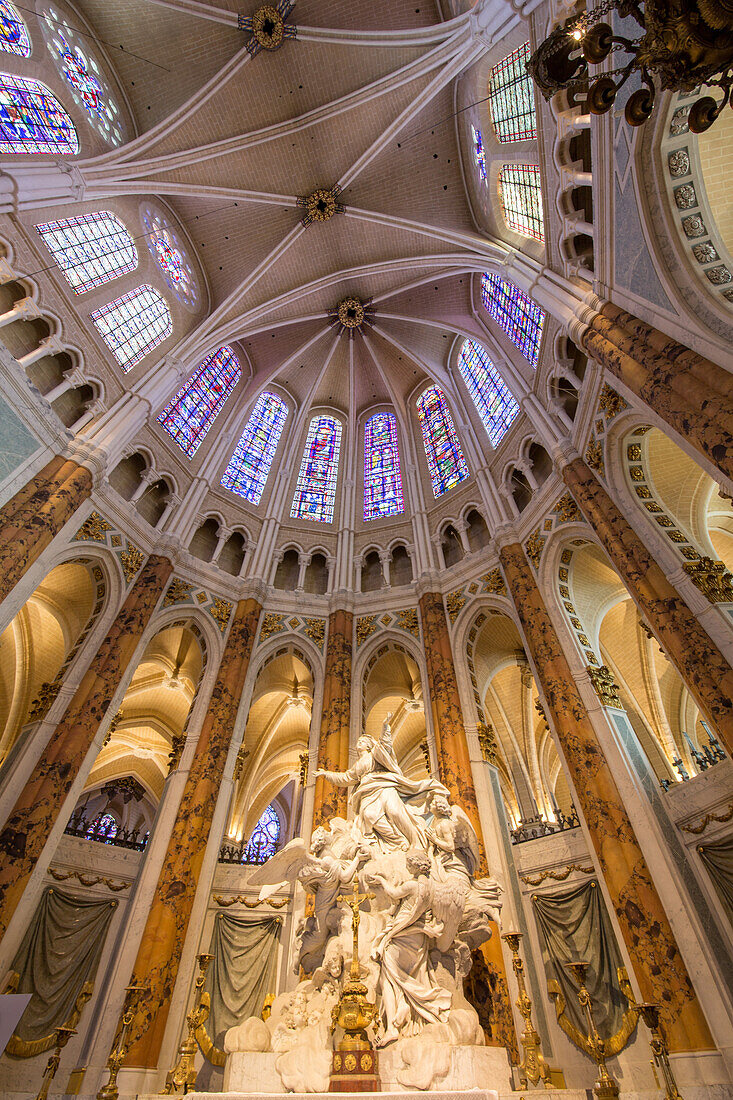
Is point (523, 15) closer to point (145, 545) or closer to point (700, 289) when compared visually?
point (700, 289)

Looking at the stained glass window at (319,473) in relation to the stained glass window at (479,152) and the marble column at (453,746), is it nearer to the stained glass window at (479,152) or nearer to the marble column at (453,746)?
the marble column at (453,746)

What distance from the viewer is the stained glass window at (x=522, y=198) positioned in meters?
14.4

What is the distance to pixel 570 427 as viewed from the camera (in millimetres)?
13406

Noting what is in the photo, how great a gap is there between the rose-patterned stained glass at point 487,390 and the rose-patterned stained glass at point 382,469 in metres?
3.45

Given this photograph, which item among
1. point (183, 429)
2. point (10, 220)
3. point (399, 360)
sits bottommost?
point (10, 220)

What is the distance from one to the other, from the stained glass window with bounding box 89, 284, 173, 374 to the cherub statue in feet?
44.4

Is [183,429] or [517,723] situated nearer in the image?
[183,429]

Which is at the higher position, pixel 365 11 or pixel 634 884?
pixel 365 11

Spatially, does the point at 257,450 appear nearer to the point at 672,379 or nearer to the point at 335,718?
the point at 335,718

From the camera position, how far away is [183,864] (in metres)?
11.0

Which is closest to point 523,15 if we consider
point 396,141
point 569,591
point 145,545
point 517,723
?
point 396,141

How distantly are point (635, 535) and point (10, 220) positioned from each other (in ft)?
46.3

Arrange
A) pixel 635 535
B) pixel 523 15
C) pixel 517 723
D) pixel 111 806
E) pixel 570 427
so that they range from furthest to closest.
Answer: pixel 111 806, pixel 517 723, pixel 570 427, pixel 523 15, pixel 635 535

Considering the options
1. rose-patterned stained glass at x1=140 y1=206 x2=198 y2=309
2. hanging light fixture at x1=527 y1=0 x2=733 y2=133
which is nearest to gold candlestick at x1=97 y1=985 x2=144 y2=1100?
hanging light fixture at x1=527 y1=0 x2=733 y2=133
